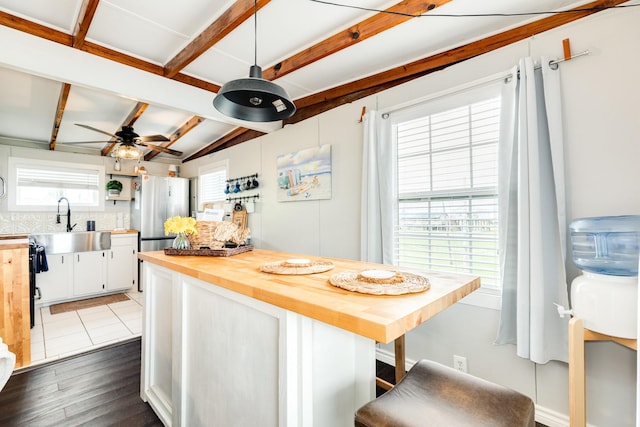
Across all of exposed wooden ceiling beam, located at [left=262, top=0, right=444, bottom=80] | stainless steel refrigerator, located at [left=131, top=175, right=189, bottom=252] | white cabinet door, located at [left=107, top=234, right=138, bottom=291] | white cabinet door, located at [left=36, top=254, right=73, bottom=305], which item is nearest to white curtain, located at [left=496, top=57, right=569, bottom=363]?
exposed wooden ceiling beam, located at [left=262, top=0, right=444, bottom=80]

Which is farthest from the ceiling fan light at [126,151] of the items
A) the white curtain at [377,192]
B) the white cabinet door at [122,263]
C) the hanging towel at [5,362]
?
the hanging towel at [5,362]

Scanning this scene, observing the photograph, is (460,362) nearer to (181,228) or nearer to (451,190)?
(451,190)

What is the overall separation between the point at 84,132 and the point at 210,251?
3.72 m

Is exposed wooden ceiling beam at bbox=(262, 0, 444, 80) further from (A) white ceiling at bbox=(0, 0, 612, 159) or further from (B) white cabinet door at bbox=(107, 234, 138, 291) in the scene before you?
(B) white cabinet door at bbox=(107, 234, 138, 291)

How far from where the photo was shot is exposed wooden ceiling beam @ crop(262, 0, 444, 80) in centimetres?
177

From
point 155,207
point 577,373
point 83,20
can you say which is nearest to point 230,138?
point 155,207

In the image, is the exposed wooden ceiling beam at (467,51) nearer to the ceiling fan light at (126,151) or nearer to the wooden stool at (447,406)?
the wooden stool at (447,406)

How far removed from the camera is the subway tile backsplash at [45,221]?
4125mm

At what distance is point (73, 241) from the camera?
4113 millimetres

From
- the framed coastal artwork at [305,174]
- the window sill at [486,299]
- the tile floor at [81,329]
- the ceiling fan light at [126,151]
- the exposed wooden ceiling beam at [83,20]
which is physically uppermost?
the exposed wooden ceiling beam at [83,20]

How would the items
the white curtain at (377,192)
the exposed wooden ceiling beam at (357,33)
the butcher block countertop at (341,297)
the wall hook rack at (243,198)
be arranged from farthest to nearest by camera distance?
the wall hook rack at (243,198) < the white curtain at (377,192) < the exposed wooden ceiling beam at (357,33) < the butcher block countertop at (341,297)

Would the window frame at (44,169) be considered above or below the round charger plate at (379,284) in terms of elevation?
above

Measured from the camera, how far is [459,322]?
2.07m

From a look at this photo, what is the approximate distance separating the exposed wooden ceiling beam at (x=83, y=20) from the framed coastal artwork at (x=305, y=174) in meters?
1.88
